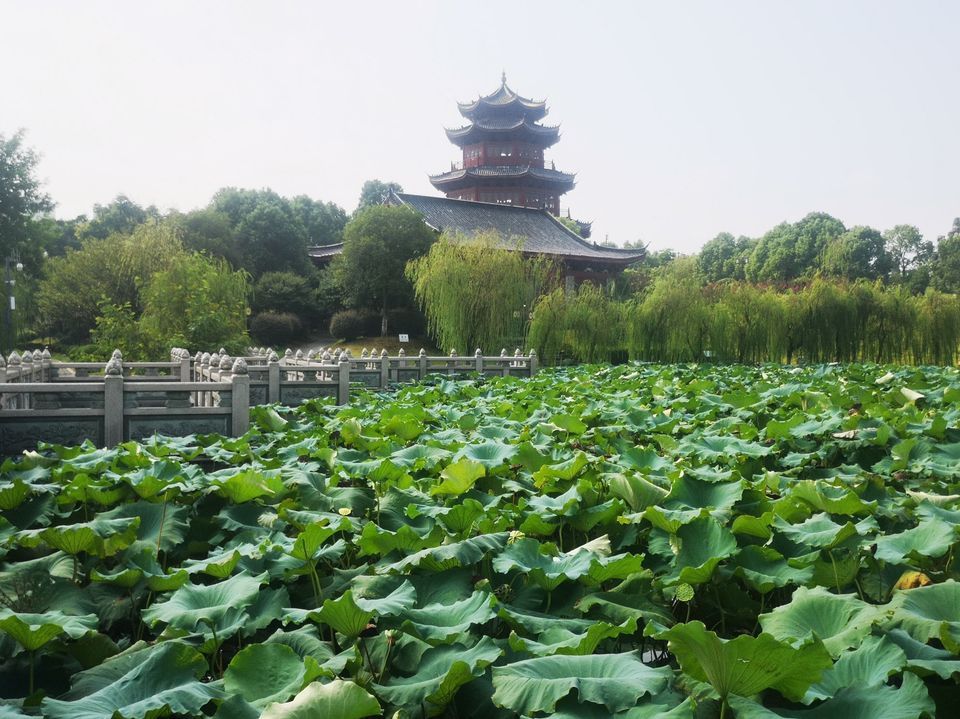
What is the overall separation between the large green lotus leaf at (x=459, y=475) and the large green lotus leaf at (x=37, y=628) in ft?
4.31

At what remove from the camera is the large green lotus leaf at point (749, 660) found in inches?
52.1

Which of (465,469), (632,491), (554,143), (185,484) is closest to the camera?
(632,491)

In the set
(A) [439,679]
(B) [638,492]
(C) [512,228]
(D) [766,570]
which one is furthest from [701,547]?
(C) [512,228]

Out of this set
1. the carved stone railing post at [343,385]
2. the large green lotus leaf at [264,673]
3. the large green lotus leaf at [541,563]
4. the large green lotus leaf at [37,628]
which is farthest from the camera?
the carved stone railing post at [343,385]

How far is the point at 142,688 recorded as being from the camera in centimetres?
159

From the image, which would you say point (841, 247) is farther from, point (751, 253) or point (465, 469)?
point (465, 469)

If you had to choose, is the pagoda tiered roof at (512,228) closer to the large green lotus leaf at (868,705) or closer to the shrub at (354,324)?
the shrub at (354,324)

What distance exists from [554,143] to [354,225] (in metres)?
15.1

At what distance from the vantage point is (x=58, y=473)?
3.45 metres

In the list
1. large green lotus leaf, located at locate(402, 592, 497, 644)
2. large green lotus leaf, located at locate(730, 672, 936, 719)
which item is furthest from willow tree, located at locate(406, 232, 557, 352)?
large green lotus leaf, located at locate(730, 672, 936, 719)

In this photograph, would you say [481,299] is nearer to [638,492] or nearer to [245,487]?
[245,487]

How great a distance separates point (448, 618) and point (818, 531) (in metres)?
1.12

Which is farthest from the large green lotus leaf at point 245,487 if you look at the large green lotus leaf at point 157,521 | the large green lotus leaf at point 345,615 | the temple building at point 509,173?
the temple building at point 509,173

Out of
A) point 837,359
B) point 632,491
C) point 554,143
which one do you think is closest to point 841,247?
point 554,143
